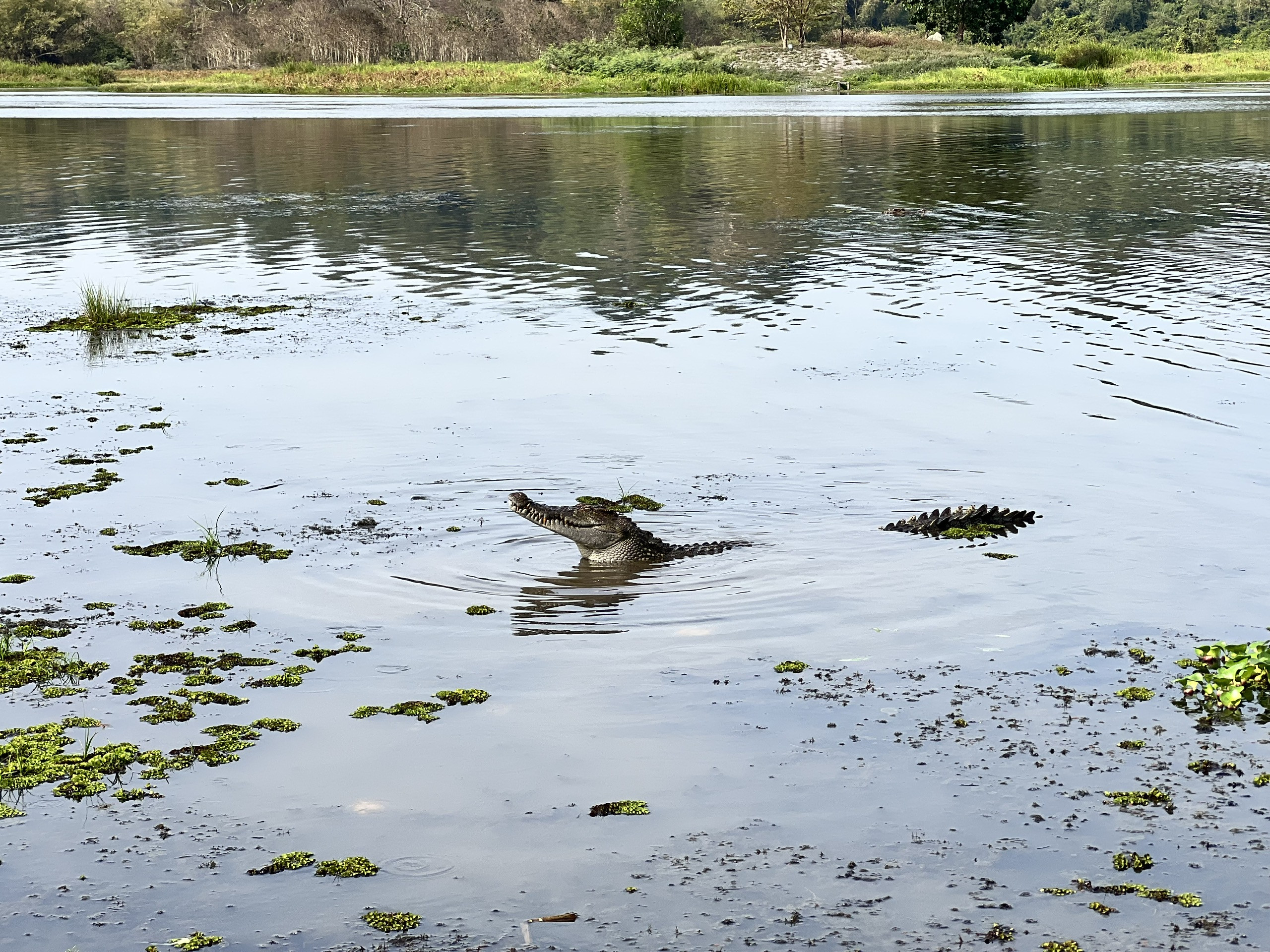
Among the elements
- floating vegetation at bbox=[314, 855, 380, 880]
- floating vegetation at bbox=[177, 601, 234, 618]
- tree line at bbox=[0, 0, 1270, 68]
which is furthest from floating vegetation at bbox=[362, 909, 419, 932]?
tree line at bbox=[0, 0, 1270, 68]

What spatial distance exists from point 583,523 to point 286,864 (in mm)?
4008

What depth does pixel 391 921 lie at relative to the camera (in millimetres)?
5219

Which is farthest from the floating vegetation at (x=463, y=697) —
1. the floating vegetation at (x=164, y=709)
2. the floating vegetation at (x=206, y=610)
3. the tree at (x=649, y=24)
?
the tree at (x=649, y=24)

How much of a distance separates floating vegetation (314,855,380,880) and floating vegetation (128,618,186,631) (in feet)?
9.84

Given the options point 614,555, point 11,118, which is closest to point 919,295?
point 614,555

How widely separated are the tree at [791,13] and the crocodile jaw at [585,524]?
99272 mm

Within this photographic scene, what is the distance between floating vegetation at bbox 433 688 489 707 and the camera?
286 inches

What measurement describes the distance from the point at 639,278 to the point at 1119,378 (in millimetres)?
8480

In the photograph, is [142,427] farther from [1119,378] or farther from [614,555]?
[1119,378]

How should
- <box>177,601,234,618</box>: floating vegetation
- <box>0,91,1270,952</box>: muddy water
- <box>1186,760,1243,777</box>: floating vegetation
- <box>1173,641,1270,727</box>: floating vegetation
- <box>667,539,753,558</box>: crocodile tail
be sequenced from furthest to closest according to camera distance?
<box>667,539,753,558</box>: crocodile tail, <box>177,601,234,618</box>: floating vegetation, <box>1173,641,1270,727</box>: floating vegetation, <box>1186,760,1243,777</box>: floating vegetation, <box>0,91,1270,952</box>: muddy water

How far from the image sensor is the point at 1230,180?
106 ft

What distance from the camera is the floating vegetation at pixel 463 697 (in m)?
7.26

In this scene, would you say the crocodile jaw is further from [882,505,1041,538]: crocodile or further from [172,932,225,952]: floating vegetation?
[172,932,225,952]: floating vegetation

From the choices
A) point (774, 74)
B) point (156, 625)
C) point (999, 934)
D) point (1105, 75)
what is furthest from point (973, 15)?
point (999, 934)
